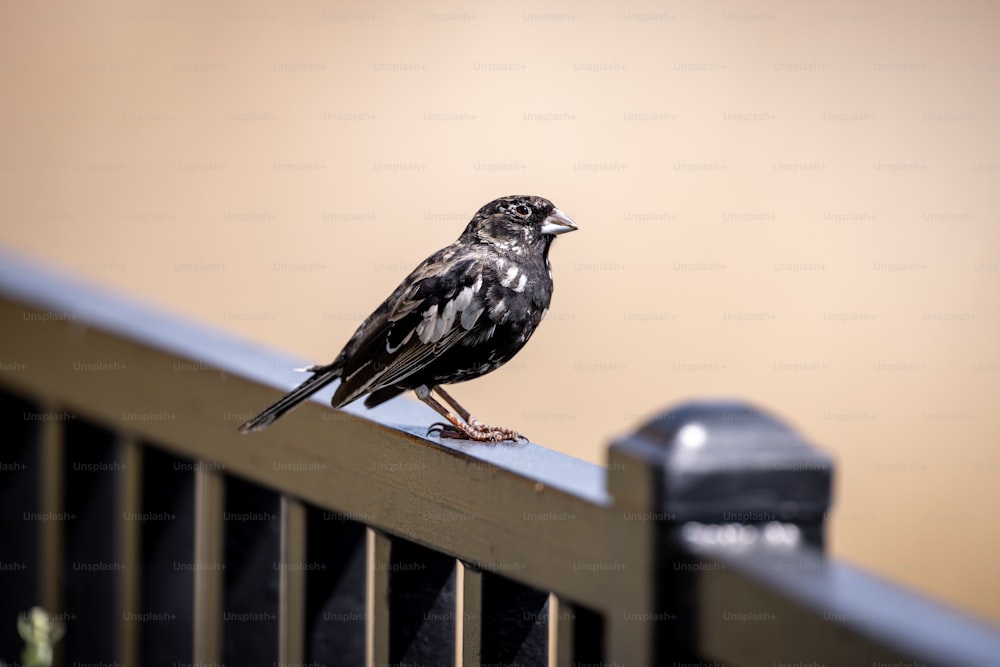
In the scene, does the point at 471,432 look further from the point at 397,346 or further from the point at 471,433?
the point at 397,346

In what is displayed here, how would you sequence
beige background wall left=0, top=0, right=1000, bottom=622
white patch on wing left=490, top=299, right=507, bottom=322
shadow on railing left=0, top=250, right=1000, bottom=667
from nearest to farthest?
1. shadow on railing left=0, top=250, right=1000, bottom=667
2. white patch on wing left=490, top=299, right=507, bottom=322
3. beige background wall left=0, top=0, right=1000, bottom=622

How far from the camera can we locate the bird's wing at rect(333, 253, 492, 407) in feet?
8.57

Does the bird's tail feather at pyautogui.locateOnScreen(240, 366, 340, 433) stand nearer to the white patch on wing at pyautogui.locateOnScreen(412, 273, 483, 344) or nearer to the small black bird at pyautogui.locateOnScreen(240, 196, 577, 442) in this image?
the small black bird at pyautogui.locateOnScreen(240, 196, 577, 442)

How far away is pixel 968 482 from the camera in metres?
8.92

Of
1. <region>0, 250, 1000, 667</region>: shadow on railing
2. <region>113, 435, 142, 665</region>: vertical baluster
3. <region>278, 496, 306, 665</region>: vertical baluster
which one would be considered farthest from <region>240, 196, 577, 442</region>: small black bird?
<region>113, 435, 142, 665</region>: vertical baluster

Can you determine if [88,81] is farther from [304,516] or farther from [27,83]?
[304,516]

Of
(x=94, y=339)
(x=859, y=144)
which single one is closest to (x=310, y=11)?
(x=859, y=144)

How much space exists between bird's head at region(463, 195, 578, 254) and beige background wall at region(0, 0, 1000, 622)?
5.94 meters

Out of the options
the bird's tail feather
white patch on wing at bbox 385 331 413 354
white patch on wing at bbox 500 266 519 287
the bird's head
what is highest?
the bird's head

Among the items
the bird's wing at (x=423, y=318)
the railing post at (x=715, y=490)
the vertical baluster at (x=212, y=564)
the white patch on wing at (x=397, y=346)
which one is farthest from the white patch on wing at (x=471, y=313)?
the railing post at (x=715, y=490)

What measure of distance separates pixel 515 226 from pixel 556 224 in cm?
10

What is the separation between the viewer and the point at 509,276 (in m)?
2.74

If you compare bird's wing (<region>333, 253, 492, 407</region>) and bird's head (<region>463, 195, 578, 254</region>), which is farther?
bird's head (<region>463, 195, 578, 254</region>)

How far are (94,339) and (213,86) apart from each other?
261 inches
